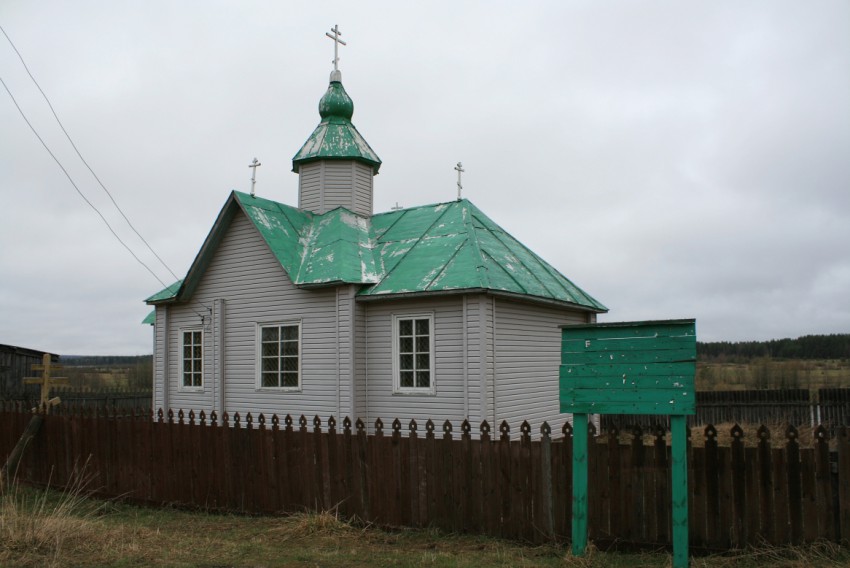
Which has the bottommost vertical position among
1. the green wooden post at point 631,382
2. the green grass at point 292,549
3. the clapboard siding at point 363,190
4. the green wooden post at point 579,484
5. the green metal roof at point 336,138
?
the green grass at point 292,549

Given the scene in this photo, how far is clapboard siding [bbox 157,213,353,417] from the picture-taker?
48.2ft

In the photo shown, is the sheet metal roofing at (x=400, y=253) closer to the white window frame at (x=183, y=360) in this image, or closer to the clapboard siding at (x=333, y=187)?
the clapboard siding at (x=333, y=187)

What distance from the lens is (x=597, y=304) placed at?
59.7 ft

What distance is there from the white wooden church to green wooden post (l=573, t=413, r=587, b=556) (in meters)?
5.96

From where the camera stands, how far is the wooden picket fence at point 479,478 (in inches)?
271

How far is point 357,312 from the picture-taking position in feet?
48.5

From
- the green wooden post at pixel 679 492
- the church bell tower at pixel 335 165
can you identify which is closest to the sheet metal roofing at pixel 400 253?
the church bell tower at pixel 335 165

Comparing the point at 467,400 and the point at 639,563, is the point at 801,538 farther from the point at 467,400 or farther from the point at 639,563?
the point at 467,400

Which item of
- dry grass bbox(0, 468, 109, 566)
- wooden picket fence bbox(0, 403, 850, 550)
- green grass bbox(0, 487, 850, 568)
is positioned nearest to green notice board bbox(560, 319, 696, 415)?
wooden picket fence bbox(0, 403, 850, 550)

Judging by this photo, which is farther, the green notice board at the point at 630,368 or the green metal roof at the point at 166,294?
the green metal roof at the point at 166,294

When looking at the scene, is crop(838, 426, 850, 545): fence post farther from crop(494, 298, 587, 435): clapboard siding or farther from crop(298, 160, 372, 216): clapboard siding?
crop(298, 160, 372, 216): clapboard siding

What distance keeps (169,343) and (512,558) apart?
42.5 ft

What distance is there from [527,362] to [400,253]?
3677 millimetres

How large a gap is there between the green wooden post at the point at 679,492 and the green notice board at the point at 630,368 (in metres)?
0.18
